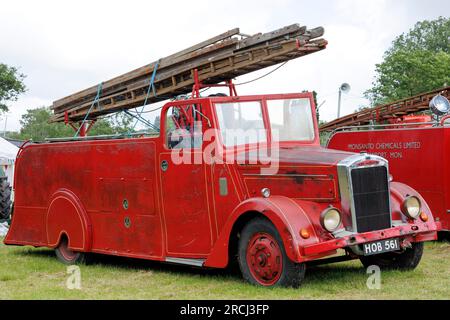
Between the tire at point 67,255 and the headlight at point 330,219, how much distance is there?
4359mm

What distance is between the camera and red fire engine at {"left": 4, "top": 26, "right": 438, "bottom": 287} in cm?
830

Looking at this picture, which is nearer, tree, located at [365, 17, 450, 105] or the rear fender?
the rear fender

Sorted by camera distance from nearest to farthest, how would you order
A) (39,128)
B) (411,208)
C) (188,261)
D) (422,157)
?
(411,208), (188,261), (422,157), (39,128)

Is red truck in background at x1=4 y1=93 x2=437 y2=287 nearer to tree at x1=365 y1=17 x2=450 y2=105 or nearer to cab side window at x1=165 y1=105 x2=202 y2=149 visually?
cab side window at x1=165 y1=105 x2=202 y2=149

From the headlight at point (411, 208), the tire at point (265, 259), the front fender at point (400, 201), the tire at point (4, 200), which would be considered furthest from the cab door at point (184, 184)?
the tire at point (4, 200)

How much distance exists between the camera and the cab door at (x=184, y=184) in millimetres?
9258

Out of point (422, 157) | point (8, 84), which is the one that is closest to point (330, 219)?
point (422, 157)

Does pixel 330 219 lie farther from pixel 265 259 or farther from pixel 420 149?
pixel 420 149

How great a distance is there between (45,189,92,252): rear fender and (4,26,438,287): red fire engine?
0.02 m

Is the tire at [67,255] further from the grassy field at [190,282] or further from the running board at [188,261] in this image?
the running board at [188,261]

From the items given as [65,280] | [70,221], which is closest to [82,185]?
[70,221]

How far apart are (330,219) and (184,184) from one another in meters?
2.14

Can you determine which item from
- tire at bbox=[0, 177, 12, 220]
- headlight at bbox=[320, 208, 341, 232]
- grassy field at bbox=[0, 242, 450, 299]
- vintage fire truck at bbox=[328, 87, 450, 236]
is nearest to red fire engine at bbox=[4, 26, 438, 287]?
headlight at bbox=[320, 208, 341, 232]

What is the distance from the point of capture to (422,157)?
12734 millimetres
